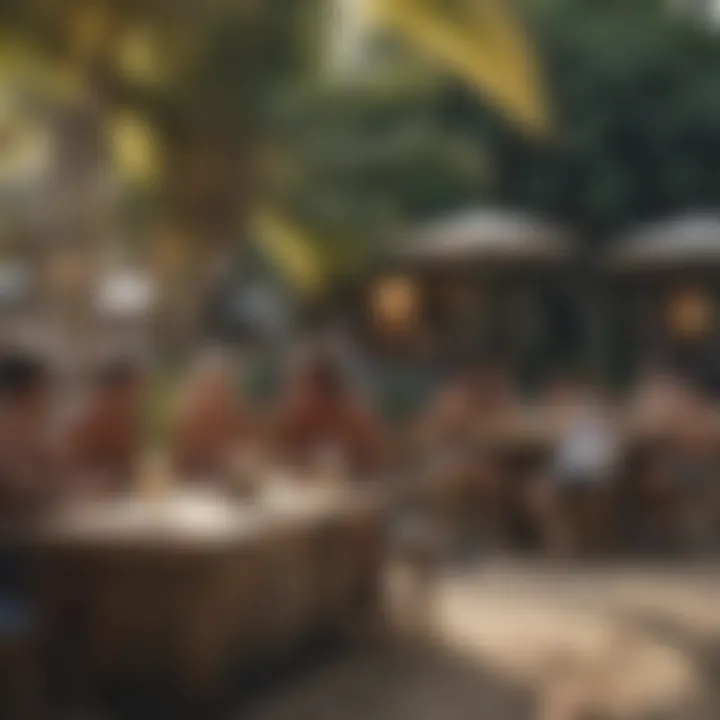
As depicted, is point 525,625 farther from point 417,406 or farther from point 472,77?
point 472,77

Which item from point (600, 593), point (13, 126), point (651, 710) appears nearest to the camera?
point (651, 710)

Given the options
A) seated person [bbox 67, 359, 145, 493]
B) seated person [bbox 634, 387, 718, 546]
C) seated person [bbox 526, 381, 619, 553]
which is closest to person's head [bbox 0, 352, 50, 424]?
seated person [bbox 67, 359, 145, 493]

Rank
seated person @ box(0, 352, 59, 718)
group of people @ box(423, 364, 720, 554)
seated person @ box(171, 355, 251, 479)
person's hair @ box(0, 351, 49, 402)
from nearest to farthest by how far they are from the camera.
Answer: seated person @ box(0, 352, 59, 718)
person's hair @ box(0, 351, 49, 402)
seated person @ box(171, 355, 251, 479)
group of people @ box(423, 364, 720, 554)

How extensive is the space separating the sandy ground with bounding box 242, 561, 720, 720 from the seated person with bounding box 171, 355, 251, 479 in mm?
280

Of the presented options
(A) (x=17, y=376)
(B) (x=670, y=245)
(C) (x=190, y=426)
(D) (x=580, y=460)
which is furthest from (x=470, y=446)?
(A) (x=17, y=376)

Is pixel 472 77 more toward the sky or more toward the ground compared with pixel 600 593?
more toward the sky

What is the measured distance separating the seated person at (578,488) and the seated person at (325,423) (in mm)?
326

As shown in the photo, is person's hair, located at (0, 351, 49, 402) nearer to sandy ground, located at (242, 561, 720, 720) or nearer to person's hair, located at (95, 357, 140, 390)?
person's hair, located at (95, 357, 140, 390)

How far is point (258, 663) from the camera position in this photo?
1786mm

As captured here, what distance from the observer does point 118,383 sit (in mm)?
1852

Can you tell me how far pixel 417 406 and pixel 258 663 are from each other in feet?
1.33

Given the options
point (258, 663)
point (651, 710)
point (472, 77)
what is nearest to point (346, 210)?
point (472, 77)

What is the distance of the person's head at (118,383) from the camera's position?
1.85 m

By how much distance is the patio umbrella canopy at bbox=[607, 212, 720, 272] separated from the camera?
2.12 m
